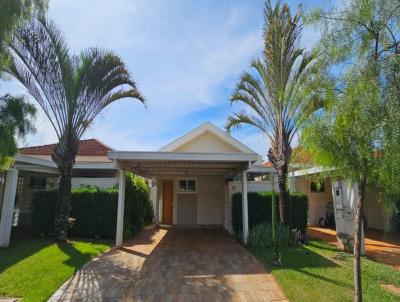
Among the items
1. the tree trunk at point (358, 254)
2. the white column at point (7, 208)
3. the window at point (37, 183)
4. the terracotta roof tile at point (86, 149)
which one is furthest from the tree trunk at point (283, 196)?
the terracotta roof tile at point (86, 149)

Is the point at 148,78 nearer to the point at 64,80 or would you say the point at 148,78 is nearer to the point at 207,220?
the point at 64,80

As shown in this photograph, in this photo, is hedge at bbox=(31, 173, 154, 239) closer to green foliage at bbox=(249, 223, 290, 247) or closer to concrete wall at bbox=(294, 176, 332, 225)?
green foliage at bbox=(249, 223, 290, 247)

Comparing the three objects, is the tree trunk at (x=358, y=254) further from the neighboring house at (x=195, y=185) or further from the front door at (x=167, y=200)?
the front door at (x=167, y=200)

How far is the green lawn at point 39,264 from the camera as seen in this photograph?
6.07 meters

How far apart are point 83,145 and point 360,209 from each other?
21.3 metres

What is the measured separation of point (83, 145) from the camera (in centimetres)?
2272

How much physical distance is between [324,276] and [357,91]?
4741mm

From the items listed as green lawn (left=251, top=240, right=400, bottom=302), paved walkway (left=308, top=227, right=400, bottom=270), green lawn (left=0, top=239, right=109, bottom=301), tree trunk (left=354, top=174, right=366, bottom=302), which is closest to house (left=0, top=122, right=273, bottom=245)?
paved walkway (left=308, top=227, right=400, bottom=270)

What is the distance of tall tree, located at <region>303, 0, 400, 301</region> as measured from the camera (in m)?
3.97

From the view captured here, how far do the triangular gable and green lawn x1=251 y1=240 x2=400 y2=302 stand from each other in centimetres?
805

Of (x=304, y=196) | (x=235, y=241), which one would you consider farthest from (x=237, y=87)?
(x=235, y=241)

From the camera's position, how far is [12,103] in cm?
598

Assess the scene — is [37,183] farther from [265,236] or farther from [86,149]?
[265,236]

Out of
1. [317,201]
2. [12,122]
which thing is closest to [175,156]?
[12,122]
